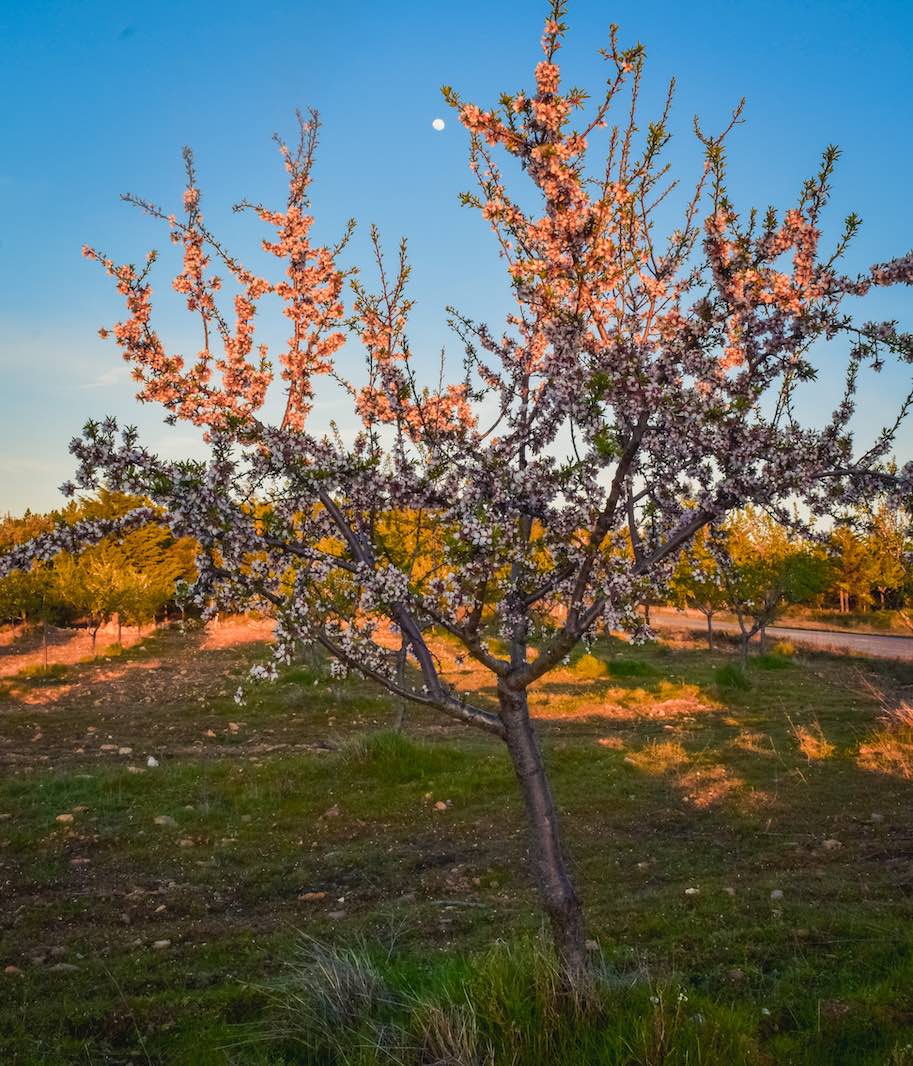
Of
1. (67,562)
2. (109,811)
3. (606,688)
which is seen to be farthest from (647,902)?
(67,562)

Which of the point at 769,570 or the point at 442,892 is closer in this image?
the point at 442,892

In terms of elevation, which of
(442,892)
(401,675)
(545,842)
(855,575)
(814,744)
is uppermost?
(855,575)

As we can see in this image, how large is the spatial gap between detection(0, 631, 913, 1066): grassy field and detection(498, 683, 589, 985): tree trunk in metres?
0.23

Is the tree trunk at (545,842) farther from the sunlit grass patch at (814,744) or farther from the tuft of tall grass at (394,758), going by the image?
the sunlit grass patch at (814,744)

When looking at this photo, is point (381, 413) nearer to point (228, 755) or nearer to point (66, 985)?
point (66, 985)

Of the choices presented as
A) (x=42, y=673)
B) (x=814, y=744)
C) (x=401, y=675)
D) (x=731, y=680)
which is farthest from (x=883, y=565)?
(x=42, y=673)

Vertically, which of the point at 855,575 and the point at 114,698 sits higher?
the point at 855,575

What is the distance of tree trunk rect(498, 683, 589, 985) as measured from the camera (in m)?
5.44

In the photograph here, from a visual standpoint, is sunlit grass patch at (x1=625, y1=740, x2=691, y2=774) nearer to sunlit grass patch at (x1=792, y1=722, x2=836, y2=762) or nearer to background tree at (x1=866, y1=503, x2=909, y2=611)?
sunlit grass patch at (x1=792, y1=722, x2=836, y2=762)

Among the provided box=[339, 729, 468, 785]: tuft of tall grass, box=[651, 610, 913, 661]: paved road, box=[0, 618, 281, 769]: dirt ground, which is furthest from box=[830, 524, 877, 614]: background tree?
box=[339, 729, 468, 785]: tuft of tall grass

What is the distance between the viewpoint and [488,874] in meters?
9.52

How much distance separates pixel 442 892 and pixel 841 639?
41363mm

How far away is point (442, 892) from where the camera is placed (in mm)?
9016

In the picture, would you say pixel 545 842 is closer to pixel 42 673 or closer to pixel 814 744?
pixel 814 744
